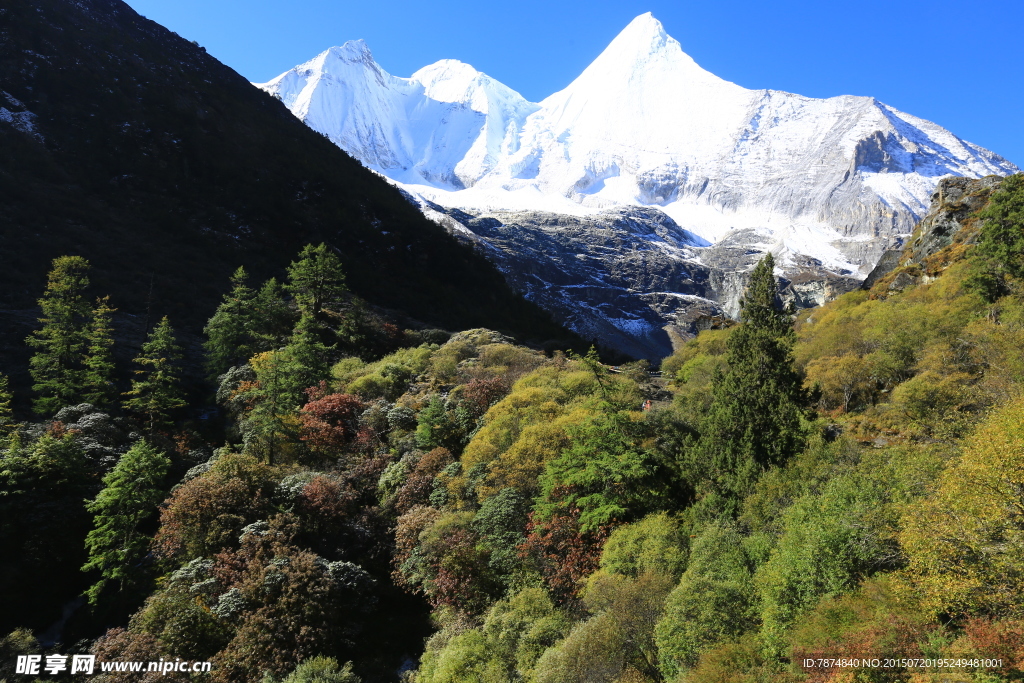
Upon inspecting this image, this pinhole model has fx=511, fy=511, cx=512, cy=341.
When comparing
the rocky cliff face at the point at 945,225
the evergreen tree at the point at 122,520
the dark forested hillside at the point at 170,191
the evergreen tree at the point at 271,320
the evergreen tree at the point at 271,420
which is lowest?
the evergreen tree at the point at 122,520

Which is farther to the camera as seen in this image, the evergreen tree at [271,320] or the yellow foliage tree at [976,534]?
the evergreen tree at [271,320]

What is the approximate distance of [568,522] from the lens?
17.0m

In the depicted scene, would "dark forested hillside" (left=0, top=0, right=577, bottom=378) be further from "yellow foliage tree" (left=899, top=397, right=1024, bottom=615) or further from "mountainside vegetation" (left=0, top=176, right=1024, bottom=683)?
"yellow foliage tree" (left=899, top=397, right=1024, bottom=615)

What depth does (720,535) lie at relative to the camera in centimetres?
1419

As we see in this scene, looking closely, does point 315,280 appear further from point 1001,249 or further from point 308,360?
point 1001,249

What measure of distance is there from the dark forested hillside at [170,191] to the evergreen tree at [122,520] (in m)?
30.1

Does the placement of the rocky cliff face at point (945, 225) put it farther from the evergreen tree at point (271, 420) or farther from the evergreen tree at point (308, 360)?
the evergreen tree at point (271, 420)

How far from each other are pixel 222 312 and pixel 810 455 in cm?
3837

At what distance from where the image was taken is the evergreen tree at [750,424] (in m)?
17.6

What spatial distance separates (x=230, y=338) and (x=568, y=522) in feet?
102

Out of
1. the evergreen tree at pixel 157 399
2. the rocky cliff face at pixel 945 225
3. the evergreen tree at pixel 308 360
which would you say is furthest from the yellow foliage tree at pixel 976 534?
the rocky cliff face at pixel 945 225

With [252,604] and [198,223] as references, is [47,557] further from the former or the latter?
[198,223]

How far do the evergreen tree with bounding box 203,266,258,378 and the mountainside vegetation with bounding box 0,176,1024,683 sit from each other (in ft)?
20.2

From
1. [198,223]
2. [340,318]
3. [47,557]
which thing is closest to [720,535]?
[47,557]
